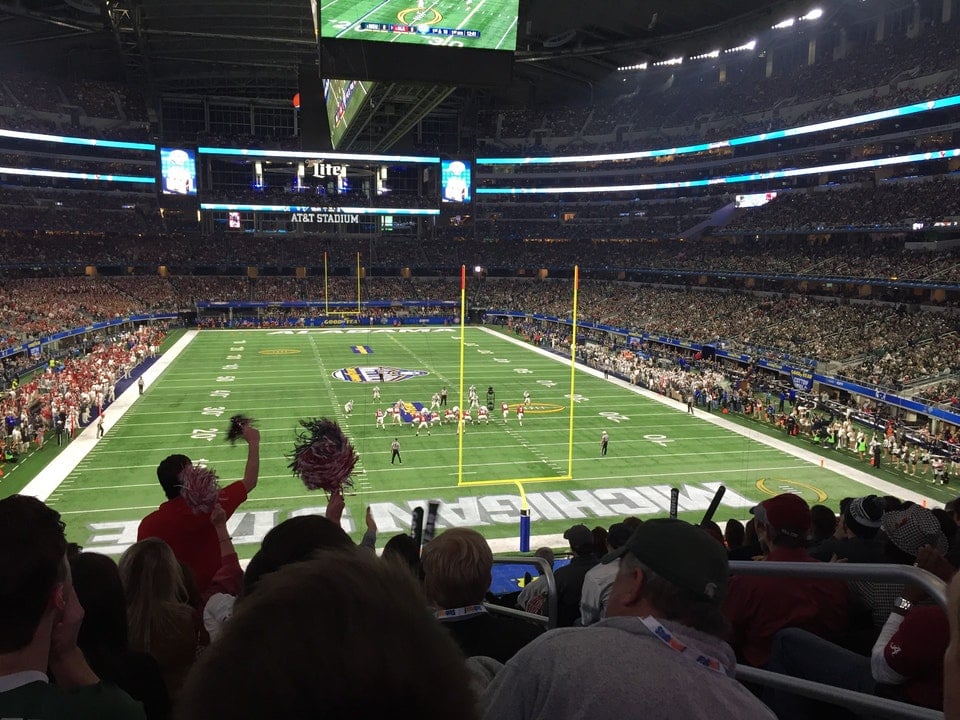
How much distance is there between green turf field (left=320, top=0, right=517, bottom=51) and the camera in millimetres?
16531

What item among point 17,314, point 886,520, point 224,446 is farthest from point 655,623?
point 17,314

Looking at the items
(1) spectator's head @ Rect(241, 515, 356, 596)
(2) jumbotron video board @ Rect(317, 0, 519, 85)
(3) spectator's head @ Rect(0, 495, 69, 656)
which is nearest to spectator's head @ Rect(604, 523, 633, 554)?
(1) spectator's head @ Rect(241, 515, 356, 596)

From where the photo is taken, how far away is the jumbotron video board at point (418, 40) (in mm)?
16656

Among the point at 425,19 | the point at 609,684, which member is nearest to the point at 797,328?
the point at 425,19

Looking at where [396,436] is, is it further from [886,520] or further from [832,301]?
[832,301]

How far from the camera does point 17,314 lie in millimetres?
39688

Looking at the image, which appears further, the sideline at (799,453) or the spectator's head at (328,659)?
the sideline at (799,453)

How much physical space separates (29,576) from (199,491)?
2.16 metres

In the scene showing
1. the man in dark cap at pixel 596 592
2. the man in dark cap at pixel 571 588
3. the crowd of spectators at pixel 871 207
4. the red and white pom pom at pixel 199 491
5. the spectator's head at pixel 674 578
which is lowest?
the man in dark cap at pixel 571 588

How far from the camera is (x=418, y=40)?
56.1 ft

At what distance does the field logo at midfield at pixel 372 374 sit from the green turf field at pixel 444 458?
145 millimetres

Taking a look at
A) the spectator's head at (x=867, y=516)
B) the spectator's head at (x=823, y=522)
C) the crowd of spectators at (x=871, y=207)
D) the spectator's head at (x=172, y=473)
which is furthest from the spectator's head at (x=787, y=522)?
the crowd of spectators at (x=871, y=207)

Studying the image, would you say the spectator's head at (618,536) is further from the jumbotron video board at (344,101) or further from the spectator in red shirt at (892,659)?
the jumbotron video board at (344,101)

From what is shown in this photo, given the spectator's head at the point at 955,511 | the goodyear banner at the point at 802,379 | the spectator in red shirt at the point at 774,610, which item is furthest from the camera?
the goodyear banner at the point at 802,379
